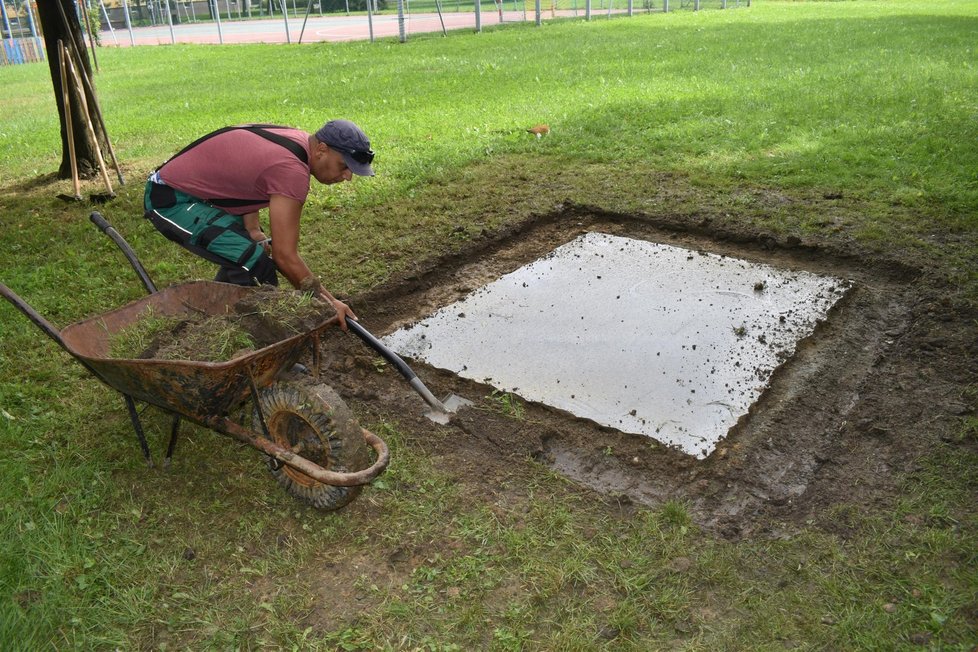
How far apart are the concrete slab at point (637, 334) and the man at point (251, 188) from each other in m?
1.14

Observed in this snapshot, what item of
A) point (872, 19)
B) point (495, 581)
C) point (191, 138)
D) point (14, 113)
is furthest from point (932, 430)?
point (872, 19)

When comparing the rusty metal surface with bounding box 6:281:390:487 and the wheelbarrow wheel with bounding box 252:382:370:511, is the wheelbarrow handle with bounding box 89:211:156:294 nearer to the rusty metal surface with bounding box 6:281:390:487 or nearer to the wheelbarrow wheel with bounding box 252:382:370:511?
the rusty metal surface with bounding box 6:281:390:487

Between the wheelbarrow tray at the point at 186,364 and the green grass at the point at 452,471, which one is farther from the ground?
the wheelbarrow tray at the point at 186,364

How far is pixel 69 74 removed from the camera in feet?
25.3

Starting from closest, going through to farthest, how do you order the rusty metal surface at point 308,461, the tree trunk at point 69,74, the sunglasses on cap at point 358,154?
the rusty metal surface at point 308,461, the sunglasses on cap at point 358,154, the tree trunk at point 69,74

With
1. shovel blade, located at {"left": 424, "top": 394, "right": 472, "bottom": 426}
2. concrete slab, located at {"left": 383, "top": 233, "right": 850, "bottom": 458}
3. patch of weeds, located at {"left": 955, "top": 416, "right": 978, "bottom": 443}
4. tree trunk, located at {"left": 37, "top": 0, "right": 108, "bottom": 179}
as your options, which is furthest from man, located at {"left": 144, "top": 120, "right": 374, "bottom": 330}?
tree trunk, located at {"left": 37, "top": 0, "right": 108, "bottom": 179}

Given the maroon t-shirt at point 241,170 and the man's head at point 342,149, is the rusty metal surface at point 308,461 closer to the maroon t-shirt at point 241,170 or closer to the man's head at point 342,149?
the maroon t-shirt at point 241,170

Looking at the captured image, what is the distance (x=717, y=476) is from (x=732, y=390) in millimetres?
749

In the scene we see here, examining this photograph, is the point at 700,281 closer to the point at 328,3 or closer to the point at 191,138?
the point at 191,138

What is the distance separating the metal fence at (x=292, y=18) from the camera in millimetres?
25062

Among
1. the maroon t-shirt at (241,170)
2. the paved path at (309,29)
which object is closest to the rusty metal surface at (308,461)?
the maroon t-shirt at (241,170)

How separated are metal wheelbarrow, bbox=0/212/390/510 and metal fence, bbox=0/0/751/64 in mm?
18282

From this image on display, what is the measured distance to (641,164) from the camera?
7.73 metres

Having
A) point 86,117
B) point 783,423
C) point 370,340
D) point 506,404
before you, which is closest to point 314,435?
point 370,340
